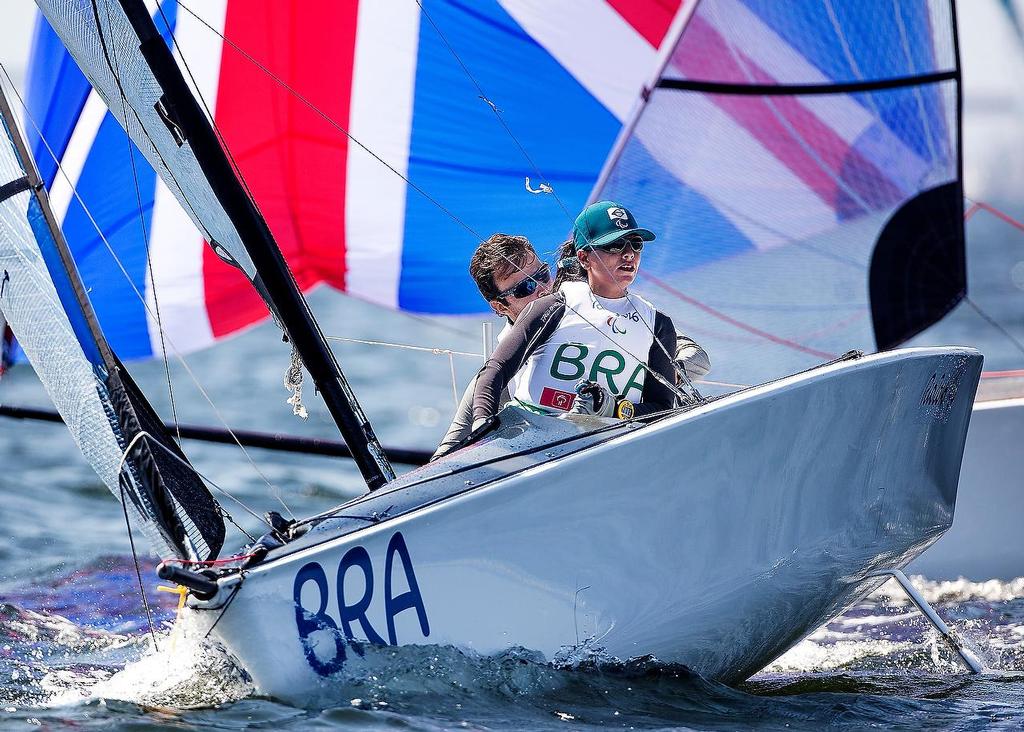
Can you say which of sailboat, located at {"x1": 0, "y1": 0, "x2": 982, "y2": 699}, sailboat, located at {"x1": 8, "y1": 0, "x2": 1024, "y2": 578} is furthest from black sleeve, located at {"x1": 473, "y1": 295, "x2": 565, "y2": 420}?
sailboat, located at {"x1": 8, "y1": 0, "x2": 1024, "y2": 578}

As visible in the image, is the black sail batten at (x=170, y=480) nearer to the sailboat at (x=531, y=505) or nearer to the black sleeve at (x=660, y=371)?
the sailboat at (x=531, y=505)

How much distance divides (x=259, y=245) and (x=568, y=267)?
2.41 ft

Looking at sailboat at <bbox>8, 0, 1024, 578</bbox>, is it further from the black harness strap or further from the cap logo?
the black harness strap

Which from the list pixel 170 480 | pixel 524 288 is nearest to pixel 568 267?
pixel 524 288

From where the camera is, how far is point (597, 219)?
2.99m

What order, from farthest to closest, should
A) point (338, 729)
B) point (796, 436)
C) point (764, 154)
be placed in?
point (764, 154)
point (796, 436)
point (338, 729)

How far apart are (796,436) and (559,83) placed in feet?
9.33

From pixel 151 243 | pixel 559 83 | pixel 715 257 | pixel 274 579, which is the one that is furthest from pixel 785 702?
pixel 151 243

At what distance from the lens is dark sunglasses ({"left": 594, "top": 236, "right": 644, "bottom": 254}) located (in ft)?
9.70

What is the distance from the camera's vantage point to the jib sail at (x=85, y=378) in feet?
8.50

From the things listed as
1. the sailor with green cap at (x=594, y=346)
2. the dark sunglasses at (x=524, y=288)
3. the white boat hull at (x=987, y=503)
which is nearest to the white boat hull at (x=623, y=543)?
the sailor with green cap at (x=594, y=346)

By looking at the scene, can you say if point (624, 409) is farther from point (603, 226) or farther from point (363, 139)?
point (363, 139)

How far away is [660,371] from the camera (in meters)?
2.99

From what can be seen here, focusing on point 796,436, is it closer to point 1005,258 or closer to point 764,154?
point 764,154
